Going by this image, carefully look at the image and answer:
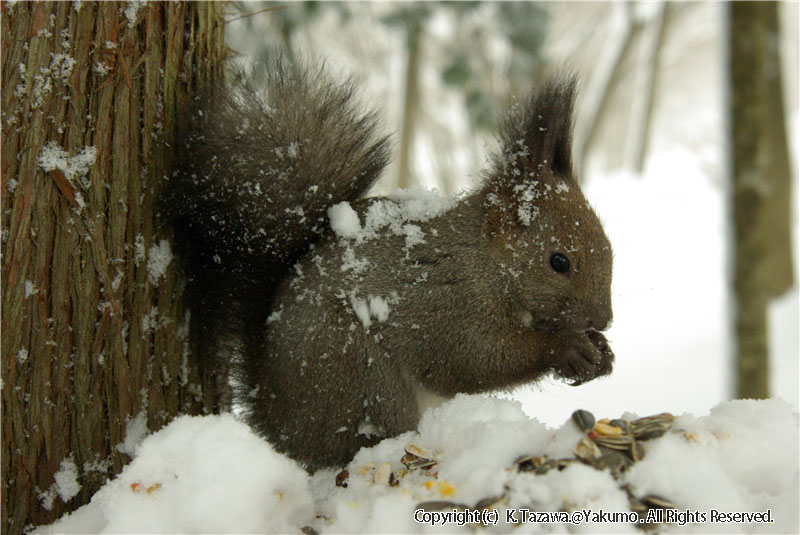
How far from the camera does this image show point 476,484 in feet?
3.18

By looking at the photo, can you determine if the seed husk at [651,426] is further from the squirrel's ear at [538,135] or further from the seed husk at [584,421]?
the squirrel's ear at [538,135]

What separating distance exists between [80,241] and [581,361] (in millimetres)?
1078

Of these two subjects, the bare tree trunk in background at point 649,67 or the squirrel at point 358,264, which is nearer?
the squirrel at point 358,264

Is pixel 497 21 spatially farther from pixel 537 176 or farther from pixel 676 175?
pixel 676 175

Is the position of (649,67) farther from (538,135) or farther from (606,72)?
(538,135)

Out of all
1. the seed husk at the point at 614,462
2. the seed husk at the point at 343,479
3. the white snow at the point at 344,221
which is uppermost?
the white snow at the point at 344,221

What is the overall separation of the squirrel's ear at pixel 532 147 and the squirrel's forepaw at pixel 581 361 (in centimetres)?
33

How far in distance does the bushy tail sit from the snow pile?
38 cm

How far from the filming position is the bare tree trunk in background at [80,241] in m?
1.15

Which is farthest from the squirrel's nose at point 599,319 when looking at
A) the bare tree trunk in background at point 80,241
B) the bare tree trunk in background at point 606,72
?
the bare tree trunk in background at point 606,72

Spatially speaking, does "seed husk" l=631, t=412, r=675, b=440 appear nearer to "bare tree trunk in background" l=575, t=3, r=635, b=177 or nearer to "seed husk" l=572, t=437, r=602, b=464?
"seed husk" l=572, t=437, r=602, b=464

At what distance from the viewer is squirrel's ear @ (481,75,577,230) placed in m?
1.44

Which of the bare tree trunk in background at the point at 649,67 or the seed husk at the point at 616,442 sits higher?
the bare tree trunk in background at the point at 649,67

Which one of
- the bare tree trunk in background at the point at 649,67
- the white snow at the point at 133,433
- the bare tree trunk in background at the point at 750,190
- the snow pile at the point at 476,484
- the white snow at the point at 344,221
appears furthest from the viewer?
the bare tree trunk in background at the point at 649,67
